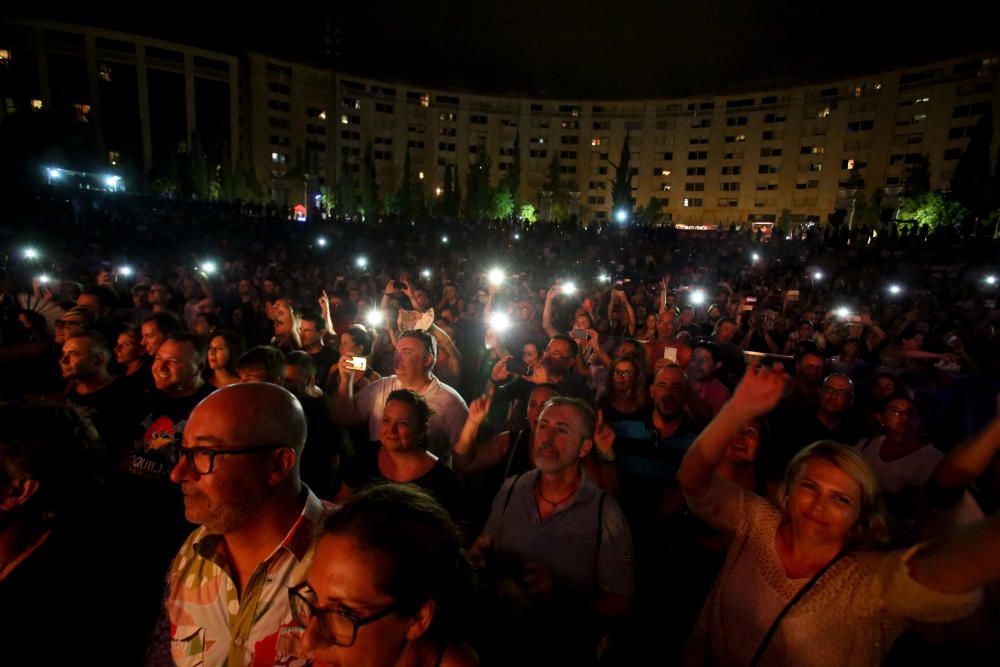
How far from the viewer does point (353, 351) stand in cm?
493

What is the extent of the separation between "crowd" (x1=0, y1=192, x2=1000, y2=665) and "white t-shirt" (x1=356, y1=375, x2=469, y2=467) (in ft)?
0.08

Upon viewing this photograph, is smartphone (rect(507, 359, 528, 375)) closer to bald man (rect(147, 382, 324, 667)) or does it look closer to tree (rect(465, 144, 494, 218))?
bald man (rect(147, 382, 324, 667))

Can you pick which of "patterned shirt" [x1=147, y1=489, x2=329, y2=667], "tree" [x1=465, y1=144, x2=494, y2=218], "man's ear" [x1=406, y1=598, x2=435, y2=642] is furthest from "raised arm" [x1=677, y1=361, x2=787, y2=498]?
"tree" [x1=465, y1=144, x2=494, y2=218]

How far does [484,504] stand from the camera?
3719 mm

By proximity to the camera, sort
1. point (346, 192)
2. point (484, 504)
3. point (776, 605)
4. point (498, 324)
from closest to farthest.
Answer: point (776, 605) → point (484, 504) → point (498, 324) → point (346, 192)

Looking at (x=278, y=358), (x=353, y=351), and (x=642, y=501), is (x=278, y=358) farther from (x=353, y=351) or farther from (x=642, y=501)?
(x=642, y=501)

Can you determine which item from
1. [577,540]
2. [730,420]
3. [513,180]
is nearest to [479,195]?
Result: [513,180]

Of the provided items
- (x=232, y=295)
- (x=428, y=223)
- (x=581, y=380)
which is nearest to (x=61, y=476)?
(x=581, y=380)

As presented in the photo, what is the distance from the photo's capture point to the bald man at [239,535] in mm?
1876

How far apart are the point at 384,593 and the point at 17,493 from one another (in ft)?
5.22

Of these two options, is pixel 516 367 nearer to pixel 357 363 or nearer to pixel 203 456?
pixel 357 363

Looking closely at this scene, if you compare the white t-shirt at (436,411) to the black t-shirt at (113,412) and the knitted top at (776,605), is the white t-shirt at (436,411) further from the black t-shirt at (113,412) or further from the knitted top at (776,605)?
the knitted top at (776,605)

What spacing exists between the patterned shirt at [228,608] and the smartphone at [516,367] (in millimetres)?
3043

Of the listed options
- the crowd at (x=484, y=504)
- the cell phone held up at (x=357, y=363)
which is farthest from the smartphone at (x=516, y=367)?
the cell phone held up at (x=357, y=363)
